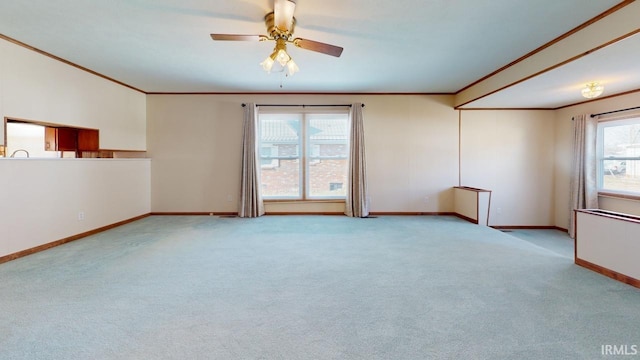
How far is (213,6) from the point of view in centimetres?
254

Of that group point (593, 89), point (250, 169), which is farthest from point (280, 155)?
point (593, 89)

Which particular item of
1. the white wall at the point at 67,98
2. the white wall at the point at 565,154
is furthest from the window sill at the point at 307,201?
the white wall at the point at 565,154

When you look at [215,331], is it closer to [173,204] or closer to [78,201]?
[78,201]

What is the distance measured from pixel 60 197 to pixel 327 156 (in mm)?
4358

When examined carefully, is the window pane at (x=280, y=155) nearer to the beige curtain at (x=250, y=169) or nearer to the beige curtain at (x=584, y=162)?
the beige curtain at (x=250, y=169)

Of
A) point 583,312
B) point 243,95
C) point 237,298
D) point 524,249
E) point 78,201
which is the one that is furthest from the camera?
point 243,95

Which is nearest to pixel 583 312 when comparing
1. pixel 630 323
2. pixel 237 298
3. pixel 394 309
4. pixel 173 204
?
pixel 630 323

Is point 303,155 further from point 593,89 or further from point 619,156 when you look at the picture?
point 619,156

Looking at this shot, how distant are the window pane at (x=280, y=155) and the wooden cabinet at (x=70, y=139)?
279 cm

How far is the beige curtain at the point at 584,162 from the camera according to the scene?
5047mm

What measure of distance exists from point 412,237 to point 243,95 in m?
4.27

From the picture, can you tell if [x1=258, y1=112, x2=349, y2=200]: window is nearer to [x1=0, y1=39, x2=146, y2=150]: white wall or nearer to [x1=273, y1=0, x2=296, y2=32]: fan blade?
[x1=0, y1=39, x2=146, y2=150]: white wall

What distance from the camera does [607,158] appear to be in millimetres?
4988

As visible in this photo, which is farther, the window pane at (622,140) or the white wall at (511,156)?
the white wall at (511,156)
